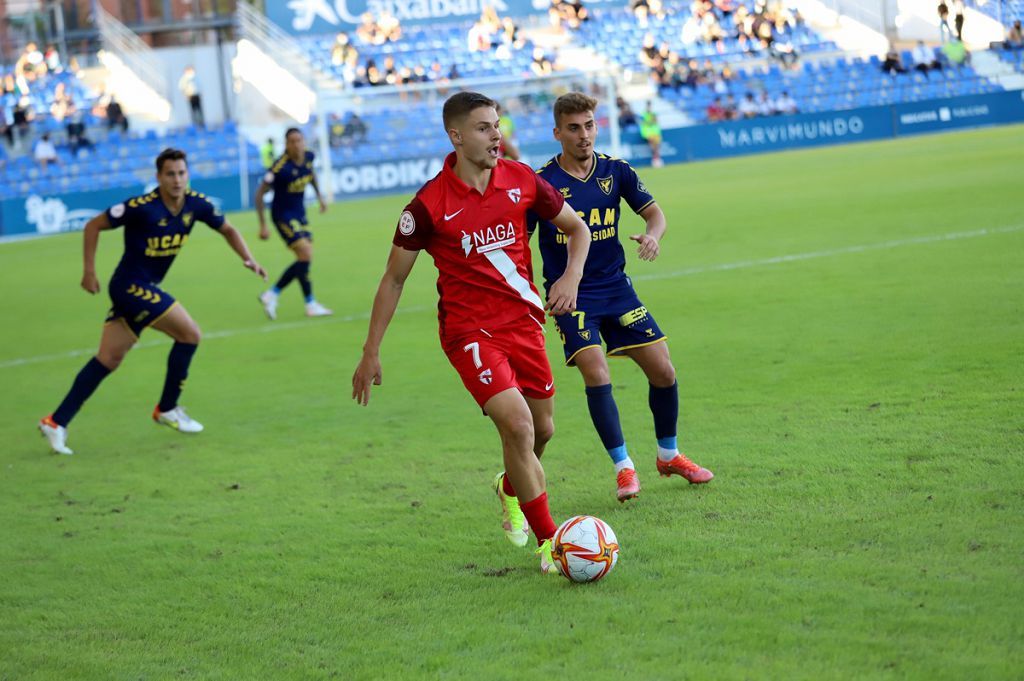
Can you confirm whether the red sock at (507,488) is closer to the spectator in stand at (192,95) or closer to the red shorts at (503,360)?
the red shorts at (503,360)

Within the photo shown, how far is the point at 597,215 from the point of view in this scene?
21.4 ft

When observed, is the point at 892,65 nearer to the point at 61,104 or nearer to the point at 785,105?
the point at 785,105

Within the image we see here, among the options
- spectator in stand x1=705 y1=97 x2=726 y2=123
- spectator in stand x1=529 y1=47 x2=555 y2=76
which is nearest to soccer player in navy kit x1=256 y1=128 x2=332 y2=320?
spectator in stand x1=705 y1=97 x2=726 y2=123

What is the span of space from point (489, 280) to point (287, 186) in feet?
34.6

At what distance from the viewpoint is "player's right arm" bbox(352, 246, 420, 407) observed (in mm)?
5133

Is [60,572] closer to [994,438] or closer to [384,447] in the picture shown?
[384,447]

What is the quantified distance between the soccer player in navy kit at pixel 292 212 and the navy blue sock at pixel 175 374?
5.43 metres

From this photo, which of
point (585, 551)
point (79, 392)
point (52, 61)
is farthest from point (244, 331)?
point (52, 61)

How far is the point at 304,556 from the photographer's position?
5852 mm

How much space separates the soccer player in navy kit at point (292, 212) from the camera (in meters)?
15.0

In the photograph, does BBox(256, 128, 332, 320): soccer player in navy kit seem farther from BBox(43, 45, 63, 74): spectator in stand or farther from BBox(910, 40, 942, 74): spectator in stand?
BBox(43, 45, 63, 74): spectator in stand

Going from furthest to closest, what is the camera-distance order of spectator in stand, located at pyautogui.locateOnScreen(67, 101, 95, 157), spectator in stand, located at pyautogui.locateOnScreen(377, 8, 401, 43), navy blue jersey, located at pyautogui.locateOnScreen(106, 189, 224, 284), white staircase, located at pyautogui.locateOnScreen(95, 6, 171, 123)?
spectator in stand, located at pyautogui.locateOnScreen(377, 8, 401, 43), white staircase, located at pyautogui.locateOnScreen(95, 6, 171, 123), spectator in stand, located at pyautogui.locateOnScreen(67, 101, 95, 157), navy blue jersey, located at pyautogui.locateOnScreen(106, 189, 224, 284)

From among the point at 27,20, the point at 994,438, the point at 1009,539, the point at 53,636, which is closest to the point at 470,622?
the point at 53,636

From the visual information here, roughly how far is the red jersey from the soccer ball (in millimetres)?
980
